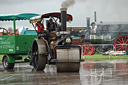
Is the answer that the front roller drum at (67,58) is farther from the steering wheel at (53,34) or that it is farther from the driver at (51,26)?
the driver at (51,26)

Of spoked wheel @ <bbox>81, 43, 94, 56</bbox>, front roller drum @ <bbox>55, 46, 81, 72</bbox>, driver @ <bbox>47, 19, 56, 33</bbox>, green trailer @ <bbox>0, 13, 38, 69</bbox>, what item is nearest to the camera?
front roller drum @ <bbox>55, 46, 81, 72</bbox>

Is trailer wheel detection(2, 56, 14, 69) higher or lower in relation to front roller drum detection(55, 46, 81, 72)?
lower

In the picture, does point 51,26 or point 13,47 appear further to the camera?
point 13,47

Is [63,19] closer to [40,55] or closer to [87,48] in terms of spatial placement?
[40,55]

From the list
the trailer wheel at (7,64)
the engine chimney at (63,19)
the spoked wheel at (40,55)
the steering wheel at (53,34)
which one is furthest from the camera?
the trailer wheel at (7,64)

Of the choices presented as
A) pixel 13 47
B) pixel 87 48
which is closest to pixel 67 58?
pixel 13 47

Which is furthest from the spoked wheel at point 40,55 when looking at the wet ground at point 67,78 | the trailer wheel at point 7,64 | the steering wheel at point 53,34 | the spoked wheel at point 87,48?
the spoked wheel at point 87,48

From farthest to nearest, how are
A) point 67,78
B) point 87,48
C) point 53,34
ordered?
point 87,48, point 53,34, point 67,78

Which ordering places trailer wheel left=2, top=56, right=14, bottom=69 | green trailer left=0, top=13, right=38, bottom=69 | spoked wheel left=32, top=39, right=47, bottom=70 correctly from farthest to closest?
trailer wheel left=2, top=56, right=14, bottom=69, green trailer left=0, top=13, right=38, bottom=69, spoked wheel left=32, top=39, right=47, bottom=70

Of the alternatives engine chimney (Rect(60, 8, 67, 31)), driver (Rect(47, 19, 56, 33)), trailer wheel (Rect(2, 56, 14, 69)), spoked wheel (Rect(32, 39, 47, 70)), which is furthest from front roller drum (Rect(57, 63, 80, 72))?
trailer wheel (Rect(2, 56, 14, 69))

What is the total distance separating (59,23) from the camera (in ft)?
35.8

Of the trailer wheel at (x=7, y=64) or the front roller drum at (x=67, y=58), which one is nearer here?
the front roller drum at (x=67, y=58)

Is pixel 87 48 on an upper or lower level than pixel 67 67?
upper

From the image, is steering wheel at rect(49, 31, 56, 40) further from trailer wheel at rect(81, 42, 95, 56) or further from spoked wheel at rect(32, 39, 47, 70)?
trailer wheel at rect(81, 42, 95, 56)
